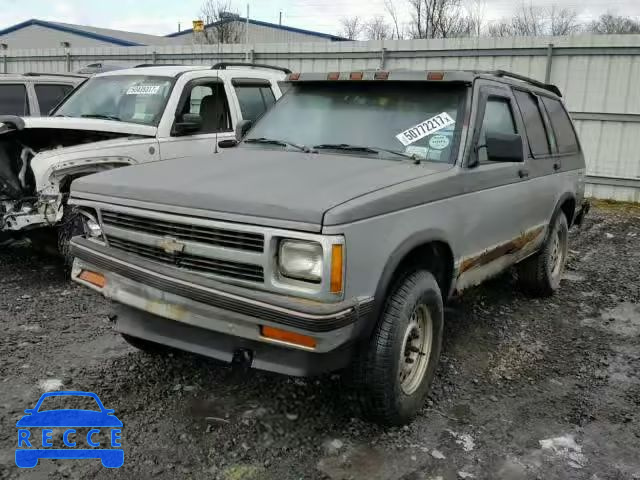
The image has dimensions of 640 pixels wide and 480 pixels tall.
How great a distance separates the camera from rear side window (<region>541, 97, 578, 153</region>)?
559 cm

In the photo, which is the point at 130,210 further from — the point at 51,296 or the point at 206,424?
the point at 51,296

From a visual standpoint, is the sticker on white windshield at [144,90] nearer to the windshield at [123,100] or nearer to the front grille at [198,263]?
the windshield at [123,100]

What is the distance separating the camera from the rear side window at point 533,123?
4.94m

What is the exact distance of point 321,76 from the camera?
437 cm

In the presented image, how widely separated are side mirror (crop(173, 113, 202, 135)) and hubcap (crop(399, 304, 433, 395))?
3826 mm

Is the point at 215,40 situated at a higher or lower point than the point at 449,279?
higher

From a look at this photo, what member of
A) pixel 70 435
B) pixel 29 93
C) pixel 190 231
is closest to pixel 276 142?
pixel 190 231

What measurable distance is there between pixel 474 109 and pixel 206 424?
2.60 metres

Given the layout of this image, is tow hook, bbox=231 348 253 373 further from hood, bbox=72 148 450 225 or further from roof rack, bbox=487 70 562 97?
roof rack, bbox=487 70 562 97

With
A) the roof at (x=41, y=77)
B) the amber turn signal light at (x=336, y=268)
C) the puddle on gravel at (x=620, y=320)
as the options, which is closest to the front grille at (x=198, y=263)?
the amber turn signal light at (x=336, y=268)

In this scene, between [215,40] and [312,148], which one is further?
[215,40]

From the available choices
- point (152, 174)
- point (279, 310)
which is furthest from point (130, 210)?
point (279, 310)

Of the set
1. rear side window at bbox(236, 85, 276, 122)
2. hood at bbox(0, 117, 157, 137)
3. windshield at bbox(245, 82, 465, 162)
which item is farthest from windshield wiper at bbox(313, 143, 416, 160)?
rear side window at bbox(236, 85, 276, 122)

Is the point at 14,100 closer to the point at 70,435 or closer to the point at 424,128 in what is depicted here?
the point at 70,435
